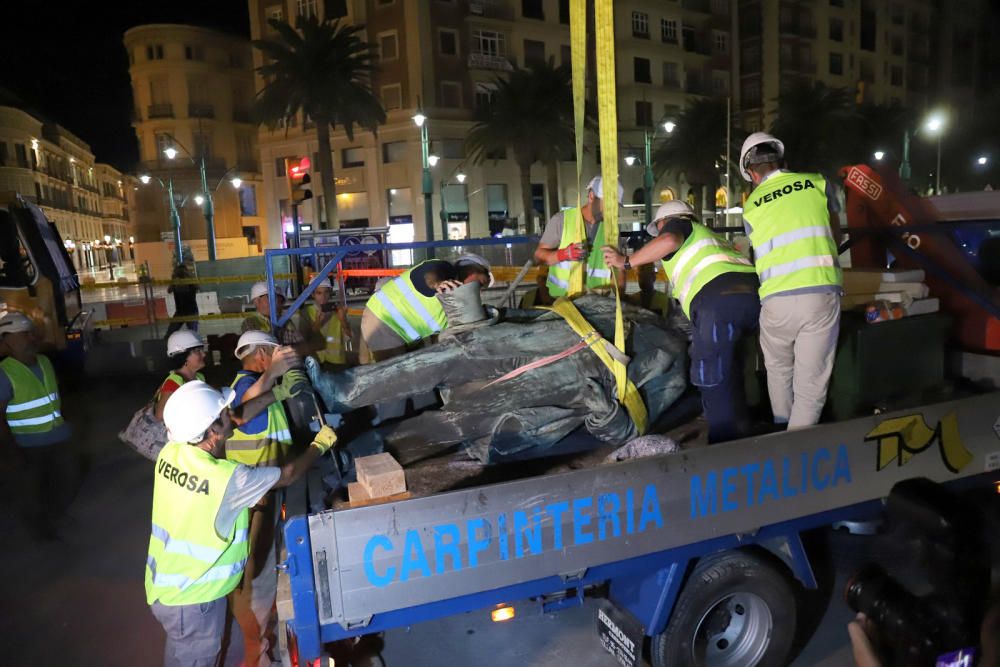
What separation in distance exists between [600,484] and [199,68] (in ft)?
201

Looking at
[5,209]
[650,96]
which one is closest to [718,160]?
[650,96]

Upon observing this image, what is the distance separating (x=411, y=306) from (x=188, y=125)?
5760 cm

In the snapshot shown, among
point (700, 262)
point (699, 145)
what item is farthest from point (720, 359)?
Answer: point (699, 145)

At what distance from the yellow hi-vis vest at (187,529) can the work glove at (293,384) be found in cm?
62

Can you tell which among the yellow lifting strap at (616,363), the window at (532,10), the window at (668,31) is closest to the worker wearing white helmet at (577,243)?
the yellow lifting strap at (616,363)

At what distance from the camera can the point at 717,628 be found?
3594 mm

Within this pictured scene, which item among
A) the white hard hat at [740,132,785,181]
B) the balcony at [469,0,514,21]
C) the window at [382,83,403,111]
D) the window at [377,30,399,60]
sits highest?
the balcony at [469,0,514,21]

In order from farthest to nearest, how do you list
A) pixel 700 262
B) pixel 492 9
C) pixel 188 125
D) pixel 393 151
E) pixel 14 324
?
pixel 188 125 < pixel 492 9 < pixel 393 151 < pixel 14 324 < pixel 700 262

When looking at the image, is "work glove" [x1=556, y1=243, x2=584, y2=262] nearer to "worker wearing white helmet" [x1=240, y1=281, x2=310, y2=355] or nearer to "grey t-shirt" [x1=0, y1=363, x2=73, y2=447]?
"worker wearing white helmet" [x1=240, y1=281, x2=310, y2=355]

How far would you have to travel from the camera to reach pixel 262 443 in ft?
14.1

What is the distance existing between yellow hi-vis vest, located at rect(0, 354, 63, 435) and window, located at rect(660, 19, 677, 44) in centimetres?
4971

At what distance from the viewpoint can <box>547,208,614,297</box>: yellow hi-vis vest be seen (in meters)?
5.41

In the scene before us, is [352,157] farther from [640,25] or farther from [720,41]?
[720,41]

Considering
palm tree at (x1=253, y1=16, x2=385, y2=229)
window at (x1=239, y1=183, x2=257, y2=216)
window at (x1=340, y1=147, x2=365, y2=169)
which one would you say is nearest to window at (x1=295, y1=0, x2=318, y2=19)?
window at (x1=340, y1=147, x2=365, y2=169)
